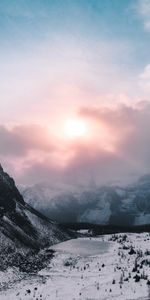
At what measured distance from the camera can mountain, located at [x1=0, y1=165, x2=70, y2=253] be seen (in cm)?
10678

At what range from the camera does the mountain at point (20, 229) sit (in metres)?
107

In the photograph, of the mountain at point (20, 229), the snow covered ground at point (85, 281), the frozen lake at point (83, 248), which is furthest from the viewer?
the frozen lake at point (83, 248)

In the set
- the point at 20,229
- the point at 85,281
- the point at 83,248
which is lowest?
the point at 85,281

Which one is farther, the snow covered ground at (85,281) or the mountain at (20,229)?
the mountain at (20,229)

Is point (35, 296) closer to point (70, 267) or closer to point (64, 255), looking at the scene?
point (70, 267)

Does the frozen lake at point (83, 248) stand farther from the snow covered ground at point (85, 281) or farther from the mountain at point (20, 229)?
the snow covered ground at point (85, 281)

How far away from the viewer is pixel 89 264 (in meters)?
86.4

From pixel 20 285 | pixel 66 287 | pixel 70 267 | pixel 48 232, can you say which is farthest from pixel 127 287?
pixel 48 232

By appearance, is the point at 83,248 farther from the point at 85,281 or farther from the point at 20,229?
the point at 85,281

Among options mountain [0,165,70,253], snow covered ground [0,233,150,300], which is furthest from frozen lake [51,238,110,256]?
snow covered ground [0,233,150,300]

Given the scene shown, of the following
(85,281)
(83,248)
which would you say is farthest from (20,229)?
(85,281)

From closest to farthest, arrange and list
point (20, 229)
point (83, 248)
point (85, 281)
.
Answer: point (85, 281) → point (83, 248) → point (20, 229)

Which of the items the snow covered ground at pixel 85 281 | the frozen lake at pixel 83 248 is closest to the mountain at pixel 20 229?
the frozen lake at pixel 83 248

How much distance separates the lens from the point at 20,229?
416ft
